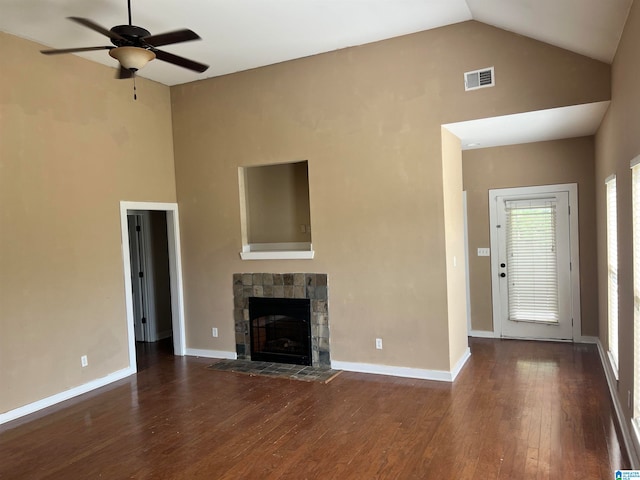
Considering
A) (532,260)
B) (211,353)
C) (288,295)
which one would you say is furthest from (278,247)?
(532,260)

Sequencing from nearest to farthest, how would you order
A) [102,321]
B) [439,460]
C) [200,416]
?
1. [439,460]
2. [200,416]
3. [102,321]

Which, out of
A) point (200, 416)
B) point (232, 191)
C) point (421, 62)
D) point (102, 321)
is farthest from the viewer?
point (232, 191)

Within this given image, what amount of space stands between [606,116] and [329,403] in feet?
11.8

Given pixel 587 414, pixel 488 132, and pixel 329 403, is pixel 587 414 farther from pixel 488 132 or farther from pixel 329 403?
pixel 488 132

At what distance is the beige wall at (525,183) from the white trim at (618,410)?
99 centimetres

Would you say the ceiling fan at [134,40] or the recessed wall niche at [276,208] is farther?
the recessed wall niche at [276,208]

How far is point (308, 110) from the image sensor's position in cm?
510

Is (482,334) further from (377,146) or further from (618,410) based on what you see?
(377,146)

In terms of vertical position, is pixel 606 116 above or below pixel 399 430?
above

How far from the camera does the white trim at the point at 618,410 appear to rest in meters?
2.80

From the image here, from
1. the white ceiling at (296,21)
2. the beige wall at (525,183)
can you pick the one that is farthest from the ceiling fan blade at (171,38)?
the beige wall at (525,183)

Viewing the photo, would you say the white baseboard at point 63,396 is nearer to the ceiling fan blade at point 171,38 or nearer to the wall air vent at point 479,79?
the ceiling fan blade at point 171,38

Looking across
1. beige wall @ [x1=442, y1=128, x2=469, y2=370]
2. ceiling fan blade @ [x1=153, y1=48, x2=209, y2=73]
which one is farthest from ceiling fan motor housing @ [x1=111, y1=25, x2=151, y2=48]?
beige wall @ [x1=442, y1=128, x2=469, y2=370]

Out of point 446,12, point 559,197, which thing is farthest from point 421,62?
point 559,197
